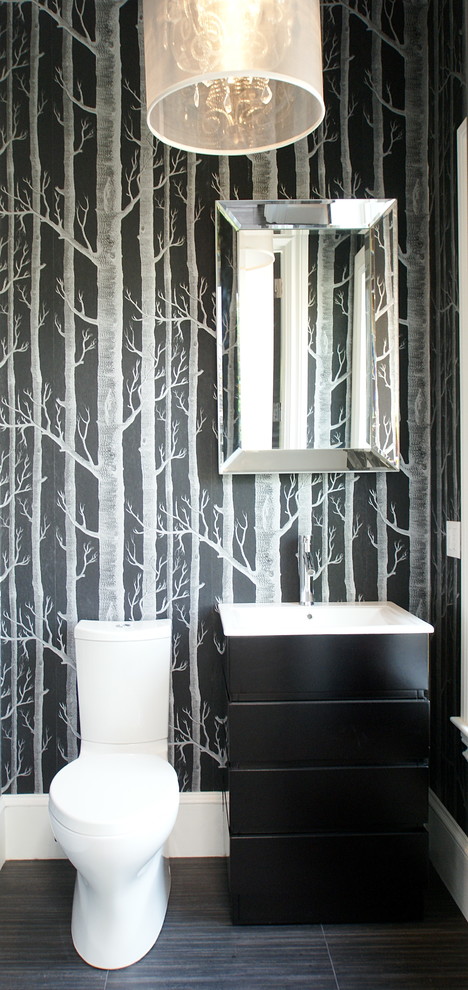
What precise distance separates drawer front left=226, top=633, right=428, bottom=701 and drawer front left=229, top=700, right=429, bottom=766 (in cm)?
3

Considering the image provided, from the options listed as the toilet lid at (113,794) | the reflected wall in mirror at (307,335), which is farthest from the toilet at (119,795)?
the reflected wall in mirror at (307,335)

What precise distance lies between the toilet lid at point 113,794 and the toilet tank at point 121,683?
0.32 ft

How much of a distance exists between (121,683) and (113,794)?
41 cm

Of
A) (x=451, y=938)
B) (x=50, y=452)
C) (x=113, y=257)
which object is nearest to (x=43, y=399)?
(x=50, y=452)

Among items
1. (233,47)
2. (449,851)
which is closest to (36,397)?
(233,47)

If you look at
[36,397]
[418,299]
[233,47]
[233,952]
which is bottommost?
[233,952]

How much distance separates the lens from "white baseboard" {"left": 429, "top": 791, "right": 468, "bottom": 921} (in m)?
2.06

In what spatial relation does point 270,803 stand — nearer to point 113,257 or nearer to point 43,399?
point 43,399

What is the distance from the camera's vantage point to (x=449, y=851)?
7.16ft

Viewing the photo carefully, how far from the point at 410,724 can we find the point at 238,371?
4.14ft

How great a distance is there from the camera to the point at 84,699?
2.23 meters

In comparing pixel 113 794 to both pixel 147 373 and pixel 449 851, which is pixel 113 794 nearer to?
pixel 449 851

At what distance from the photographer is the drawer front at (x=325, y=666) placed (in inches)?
78.3

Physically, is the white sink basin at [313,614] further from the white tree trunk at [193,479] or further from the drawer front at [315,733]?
the drawer front at [315,733]
